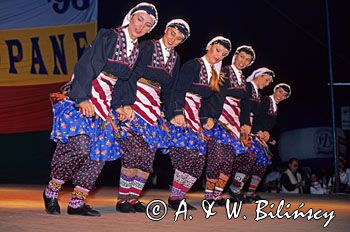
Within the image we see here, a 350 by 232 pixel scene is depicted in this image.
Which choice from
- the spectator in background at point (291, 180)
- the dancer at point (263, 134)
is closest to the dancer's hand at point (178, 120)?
the dancer at point (263, 134)

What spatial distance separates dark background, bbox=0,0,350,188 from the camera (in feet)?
30.0

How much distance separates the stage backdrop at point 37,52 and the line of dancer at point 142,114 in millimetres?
A: 3812

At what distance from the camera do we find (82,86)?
150 inches

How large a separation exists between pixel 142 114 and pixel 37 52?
200 inches

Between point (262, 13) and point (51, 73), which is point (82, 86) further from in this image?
point (262, 13)

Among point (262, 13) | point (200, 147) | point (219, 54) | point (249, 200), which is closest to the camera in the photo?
point (200, 147)

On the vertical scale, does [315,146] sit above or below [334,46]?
below

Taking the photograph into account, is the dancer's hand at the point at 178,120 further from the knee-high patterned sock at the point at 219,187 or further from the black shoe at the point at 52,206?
the black shoe at the point at 52,206

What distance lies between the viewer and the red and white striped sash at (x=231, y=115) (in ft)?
17.8

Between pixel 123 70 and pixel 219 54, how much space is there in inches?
51.1

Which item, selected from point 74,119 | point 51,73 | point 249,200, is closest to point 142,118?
point 74,119

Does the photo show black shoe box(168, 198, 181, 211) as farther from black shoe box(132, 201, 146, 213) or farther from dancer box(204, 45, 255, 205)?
dancer box(204, 45, 255, 205)

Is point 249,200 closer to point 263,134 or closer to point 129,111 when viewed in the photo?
point 263,134

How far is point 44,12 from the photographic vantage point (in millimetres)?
9031
